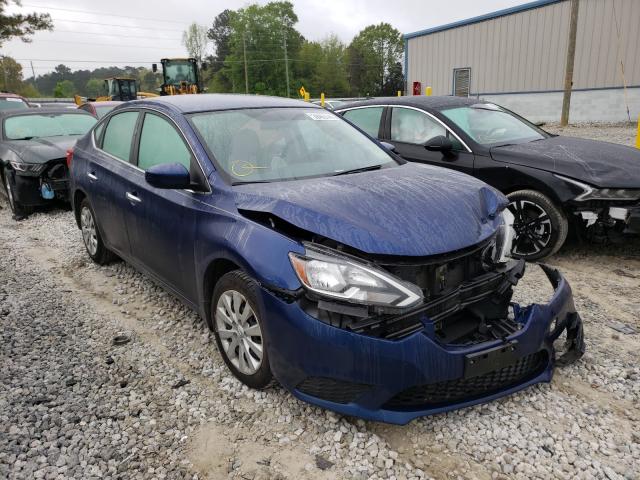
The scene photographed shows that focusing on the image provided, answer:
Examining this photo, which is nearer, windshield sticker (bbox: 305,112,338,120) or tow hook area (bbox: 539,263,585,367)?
tow hook area (bbox: 539,263,585,367)

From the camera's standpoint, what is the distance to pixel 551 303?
2648 millimetres

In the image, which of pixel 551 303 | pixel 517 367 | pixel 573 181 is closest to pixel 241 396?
pixel 517 367

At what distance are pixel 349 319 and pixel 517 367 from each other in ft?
3.11

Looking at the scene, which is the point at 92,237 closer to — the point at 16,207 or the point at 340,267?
the point at 16,207

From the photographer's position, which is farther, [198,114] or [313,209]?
[198,114]

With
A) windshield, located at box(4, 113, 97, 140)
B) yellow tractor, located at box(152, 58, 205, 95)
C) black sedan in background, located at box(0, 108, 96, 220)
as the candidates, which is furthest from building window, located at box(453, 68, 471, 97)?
black sedan in background, located at box(0, 108, 96, 220)

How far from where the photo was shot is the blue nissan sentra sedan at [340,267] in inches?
89.9

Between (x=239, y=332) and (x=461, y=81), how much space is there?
89.2 feet

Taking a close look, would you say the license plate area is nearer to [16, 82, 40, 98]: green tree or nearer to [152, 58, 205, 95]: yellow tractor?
[152, 58, 205, 95]: yellow tractor

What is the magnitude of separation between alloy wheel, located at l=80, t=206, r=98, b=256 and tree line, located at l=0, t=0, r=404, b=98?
6962 cm

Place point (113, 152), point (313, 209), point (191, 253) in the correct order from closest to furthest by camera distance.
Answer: point (313, 209), point (191, 253), point (113, 152)

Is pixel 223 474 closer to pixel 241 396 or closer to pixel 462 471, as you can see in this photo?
pixel 241 396

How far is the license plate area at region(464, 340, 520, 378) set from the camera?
2.30 m

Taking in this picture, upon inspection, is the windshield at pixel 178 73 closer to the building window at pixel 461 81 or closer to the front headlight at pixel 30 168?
the building window at pixel 461 81
